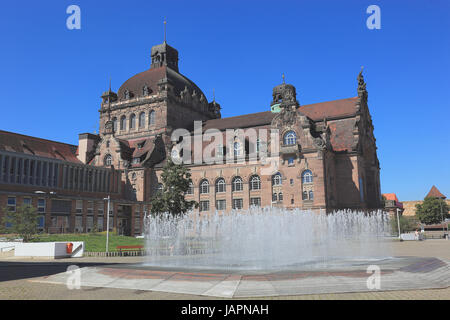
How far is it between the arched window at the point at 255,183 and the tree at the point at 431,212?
197ft

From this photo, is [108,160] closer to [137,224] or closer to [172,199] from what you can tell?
[137,224]

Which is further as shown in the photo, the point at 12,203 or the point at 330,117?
the point at 330,117

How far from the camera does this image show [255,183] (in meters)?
57.4

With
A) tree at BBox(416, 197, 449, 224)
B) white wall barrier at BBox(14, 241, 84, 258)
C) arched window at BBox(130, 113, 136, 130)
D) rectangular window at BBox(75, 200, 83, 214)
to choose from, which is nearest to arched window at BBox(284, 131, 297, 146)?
rectangular window at BBox(75, 200, 83, 214)

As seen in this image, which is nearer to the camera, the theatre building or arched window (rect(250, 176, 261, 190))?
the theatre building

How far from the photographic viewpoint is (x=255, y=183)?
188ft

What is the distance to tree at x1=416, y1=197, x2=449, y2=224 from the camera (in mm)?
94750

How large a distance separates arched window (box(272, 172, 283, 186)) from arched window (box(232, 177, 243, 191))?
5.52 meters

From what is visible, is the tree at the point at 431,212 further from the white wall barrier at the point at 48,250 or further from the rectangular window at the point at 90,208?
the white wall barrier at the point at 48,250

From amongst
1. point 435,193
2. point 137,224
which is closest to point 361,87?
point 137,224

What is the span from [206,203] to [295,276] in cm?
4728

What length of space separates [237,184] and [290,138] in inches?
426

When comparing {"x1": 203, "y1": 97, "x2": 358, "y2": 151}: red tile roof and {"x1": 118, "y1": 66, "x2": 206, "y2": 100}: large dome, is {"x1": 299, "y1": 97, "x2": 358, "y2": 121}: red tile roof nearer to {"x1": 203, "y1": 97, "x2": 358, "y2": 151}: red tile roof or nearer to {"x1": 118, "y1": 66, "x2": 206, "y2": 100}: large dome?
{"x1": 203, "y1": 97, "x2": 358, "y2": 151}: red tile roof
